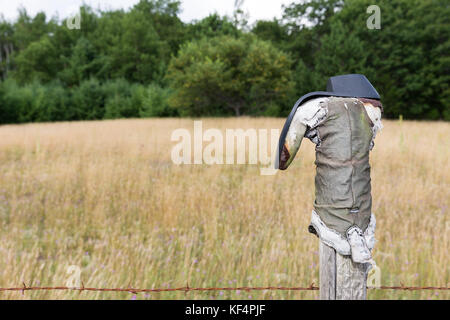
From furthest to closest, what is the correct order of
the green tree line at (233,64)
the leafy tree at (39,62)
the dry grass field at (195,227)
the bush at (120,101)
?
the leafy tree at (39,62) → the bush at (120,101) → the green tree line at (233,64) → the dry grass field at (195,227)

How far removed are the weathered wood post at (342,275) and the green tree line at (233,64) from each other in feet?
70.5

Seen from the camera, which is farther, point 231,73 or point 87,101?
point 87,101

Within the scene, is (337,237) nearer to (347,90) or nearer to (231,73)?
(347,90)

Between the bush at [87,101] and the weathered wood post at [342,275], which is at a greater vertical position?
the bush at [87,101]

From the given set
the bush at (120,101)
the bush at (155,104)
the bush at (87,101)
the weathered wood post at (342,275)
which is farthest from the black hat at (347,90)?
the bush at (87,101)

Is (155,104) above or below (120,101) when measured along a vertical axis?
below

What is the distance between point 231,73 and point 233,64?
4.04 feet

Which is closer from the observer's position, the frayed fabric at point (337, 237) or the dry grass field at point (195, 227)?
the frayed fabric at point (337, 237)

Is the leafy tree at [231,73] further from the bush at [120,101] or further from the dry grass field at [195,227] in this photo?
the dry grass field at [195,227]

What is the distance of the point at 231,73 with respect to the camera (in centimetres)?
2305

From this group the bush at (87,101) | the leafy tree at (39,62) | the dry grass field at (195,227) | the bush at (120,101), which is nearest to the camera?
the dry grass field at (195,227)

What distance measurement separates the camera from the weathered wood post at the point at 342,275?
118 cm

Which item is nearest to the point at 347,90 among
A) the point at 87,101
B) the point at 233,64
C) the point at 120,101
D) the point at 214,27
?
the point at 233,64
